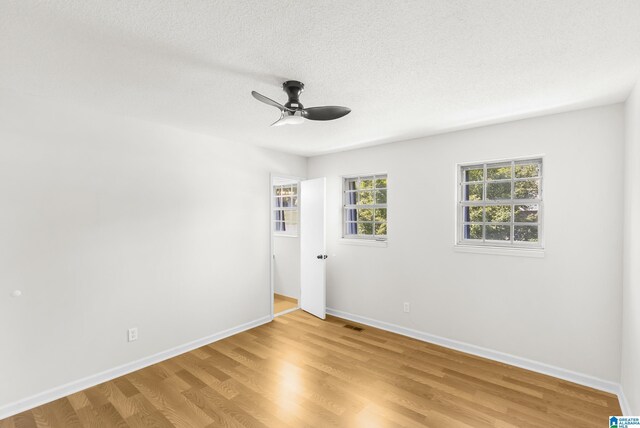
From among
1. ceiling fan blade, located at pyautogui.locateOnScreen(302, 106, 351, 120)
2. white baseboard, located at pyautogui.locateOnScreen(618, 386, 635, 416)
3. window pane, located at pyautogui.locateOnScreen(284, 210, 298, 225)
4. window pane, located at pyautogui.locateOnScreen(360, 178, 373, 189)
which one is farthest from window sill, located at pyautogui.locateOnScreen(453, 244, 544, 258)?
window pane, located at pyautogui.locateOnScreen(284, 210, 298, 225)

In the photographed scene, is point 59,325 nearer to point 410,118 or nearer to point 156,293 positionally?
point 156,293

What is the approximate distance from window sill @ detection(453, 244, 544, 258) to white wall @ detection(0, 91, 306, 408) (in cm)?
271

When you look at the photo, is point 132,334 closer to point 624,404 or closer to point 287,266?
point 287,266

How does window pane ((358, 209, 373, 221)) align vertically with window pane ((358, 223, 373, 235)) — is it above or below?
above

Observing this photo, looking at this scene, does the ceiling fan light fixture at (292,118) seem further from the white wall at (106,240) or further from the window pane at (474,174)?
the window pane at (474,174)

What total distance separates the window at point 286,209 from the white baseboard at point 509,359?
2.03 m

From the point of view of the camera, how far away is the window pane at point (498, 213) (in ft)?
10.7

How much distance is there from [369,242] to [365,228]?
0.30 meters

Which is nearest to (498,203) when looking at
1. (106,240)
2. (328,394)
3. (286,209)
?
(328,394)

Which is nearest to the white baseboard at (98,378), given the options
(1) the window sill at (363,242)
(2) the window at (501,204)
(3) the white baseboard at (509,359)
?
(1) the window sill at (363,242)

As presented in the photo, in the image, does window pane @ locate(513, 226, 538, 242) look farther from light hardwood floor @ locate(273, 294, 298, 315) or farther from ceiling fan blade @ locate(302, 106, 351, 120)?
light hardwood floor @ locate(273, 294, 298, 315)

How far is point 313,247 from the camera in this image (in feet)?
15.2

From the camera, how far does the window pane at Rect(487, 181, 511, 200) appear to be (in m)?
3.26

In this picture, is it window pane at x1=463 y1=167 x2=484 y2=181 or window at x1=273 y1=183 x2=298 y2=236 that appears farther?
window at x1=273 y1=183 x2=298 y2=236
